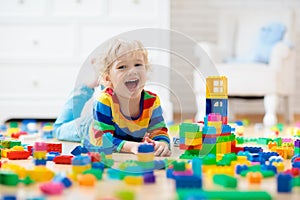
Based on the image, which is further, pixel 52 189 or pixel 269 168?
pixel 269 168

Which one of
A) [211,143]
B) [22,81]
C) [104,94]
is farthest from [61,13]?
[211,143]

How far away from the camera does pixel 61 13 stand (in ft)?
10.2

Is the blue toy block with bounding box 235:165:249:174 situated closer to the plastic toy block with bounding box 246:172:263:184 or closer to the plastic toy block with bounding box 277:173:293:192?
the plastic toy block with bounding box 246:172:263:184

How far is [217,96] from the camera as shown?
5.33 ft

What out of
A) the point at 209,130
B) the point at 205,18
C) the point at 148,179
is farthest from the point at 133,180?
the point at 205,18

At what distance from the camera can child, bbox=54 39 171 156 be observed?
1602 mm

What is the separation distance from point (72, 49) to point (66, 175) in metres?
1.99

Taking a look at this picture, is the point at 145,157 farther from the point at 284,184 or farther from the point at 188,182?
the point at 284,184

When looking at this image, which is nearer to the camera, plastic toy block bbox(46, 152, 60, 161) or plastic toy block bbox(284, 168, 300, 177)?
plastic toy block bbox(284, 168, 300, 177)

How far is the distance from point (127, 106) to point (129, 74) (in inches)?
5.2

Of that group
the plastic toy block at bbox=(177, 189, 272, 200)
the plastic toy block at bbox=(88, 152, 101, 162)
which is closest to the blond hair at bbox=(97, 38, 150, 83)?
the plastic toy block at bbox=(88, 152, 101, 162)

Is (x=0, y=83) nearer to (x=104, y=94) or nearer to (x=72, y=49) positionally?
(x=72, y=49)

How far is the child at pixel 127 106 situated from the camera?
5.25ft

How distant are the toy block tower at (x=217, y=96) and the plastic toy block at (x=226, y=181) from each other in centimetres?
46
